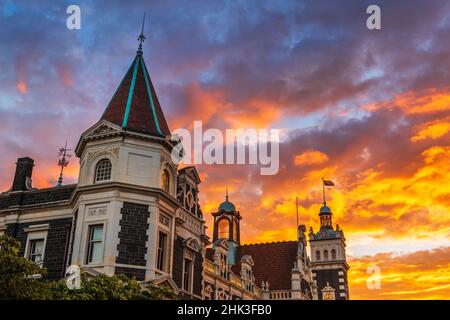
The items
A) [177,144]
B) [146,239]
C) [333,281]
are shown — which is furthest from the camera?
[333,281]

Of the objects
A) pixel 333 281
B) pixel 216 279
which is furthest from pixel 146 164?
pixel 333 281

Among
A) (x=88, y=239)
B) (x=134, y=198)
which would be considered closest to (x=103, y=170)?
(x=134, y=198)

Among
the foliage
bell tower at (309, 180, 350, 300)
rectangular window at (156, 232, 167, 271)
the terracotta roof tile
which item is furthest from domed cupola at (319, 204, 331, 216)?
the foliage

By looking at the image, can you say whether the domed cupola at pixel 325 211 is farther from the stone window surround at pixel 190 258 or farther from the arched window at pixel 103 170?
the arched window at pixel 103 170

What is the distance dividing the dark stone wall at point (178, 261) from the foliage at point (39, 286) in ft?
18.8

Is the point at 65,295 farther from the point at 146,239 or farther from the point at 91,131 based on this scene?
the point at 91,131

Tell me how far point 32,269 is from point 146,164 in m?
11.7

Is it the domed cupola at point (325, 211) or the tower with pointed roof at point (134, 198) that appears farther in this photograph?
the domed cupola at point (325, 211)

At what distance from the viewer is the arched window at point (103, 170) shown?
29.9 metres

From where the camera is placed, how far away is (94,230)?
1129 inches

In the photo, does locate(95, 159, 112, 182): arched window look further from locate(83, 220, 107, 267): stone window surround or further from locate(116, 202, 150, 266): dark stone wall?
locate(83, 220, 107, 267): stone window surround

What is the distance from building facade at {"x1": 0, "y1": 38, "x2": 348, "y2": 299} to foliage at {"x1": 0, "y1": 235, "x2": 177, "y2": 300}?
3.22m

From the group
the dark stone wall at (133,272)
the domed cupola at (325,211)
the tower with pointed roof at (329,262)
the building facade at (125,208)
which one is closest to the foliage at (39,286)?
the dark stone wall at (133,272)
